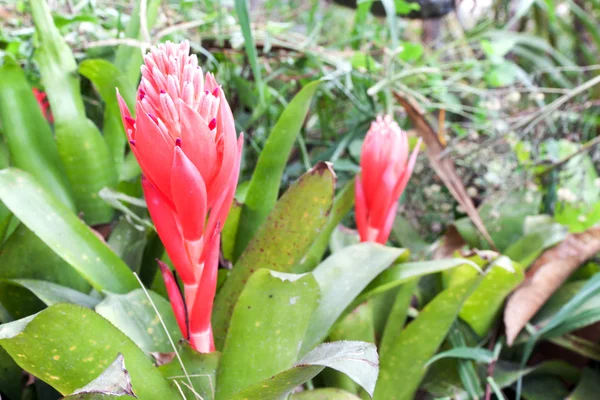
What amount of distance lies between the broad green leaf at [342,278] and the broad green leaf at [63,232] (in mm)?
222

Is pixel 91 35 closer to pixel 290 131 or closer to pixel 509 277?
pixel 290 131

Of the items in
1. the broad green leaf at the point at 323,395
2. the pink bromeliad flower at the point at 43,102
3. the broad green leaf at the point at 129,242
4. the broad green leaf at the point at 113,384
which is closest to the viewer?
the broad green leaf at the point at 113,384

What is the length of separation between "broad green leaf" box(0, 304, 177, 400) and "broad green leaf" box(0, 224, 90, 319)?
179 mm

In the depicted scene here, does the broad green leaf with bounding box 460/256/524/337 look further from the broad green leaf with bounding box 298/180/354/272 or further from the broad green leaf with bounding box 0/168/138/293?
A: the broad green leaf with bounding box 0/168/138/293

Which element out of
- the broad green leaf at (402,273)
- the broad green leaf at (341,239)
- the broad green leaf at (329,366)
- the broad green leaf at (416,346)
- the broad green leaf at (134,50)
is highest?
the broad green leaf at (134,50)

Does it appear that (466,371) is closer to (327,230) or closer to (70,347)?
(327,230)

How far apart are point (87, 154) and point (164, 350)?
0.97 feet

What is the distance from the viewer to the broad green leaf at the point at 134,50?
28.7 inches

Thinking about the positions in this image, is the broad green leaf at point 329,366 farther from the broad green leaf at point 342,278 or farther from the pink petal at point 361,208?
the pink petal at point 361,208

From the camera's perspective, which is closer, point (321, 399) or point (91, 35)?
point (321, 399)

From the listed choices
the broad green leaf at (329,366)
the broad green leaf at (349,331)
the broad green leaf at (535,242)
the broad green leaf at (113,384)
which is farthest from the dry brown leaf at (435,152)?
the broad green leaf at (113,384)

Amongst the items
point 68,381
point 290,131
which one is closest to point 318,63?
point 290,131

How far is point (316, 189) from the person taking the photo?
1.87 feet

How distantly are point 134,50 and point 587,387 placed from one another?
2.77 feet
